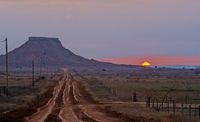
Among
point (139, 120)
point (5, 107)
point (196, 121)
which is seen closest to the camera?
point (196, 121)

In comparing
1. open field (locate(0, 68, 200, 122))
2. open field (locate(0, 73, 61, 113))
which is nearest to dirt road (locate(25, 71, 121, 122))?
open field (locate(0, 68, 200, 122))

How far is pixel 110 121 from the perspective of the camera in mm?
34375

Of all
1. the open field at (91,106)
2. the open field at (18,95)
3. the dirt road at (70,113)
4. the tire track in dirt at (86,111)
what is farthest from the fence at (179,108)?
the open field at (18,95)

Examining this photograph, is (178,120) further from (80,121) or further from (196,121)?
(80,121)

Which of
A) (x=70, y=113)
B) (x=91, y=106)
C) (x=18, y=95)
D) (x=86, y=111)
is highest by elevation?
(x=70, y=113)


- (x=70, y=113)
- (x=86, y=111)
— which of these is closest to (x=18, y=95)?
(x=86, y=111)

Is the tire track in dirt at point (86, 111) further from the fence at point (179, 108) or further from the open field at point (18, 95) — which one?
the fence at point (179, 108)

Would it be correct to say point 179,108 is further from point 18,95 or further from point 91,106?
point 18,95

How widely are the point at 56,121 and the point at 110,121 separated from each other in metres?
3.34

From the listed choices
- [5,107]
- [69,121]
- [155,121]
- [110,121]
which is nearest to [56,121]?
[69,121]

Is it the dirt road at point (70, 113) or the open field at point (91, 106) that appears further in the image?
the open field at point (91, 106)

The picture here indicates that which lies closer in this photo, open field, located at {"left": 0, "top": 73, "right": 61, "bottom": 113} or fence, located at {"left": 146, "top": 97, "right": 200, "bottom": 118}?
fence, located at {"left": 146, "top": 97, "right": 200, "bottom": 118}

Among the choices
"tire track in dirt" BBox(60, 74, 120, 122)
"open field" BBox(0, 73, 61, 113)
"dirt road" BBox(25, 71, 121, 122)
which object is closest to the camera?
"dirt road" BBox(25, 71, 121, 122)

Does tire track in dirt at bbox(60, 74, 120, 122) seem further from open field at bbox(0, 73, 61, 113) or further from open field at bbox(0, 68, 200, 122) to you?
open field at bbox(0, 73, 61, 113)
